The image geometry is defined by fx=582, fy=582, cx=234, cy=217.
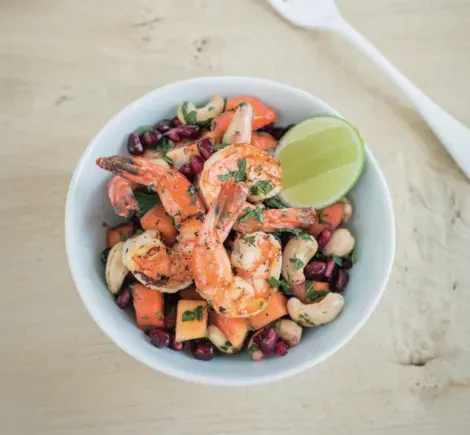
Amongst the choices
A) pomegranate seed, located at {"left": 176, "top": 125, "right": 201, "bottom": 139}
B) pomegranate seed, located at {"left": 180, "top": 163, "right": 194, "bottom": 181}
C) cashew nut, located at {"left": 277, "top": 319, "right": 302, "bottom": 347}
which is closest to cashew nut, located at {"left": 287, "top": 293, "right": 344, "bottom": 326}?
cashew nut, located at {"left": 277, "top": 319, "right": 302, "bottom": 347}

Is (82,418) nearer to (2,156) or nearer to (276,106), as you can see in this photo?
(2,156)

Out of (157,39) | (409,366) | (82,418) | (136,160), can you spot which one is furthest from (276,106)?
(82,418)

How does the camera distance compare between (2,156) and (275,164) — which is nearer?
(275,164)

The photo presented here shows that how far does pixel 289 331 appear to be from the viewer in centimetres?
157

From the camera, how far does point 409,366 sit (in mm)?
1880

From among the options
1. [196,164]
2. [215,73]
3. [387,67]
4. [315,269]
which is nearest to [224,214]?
[196,164]

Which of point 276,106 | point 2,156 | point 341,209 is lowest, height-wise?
point 2,156

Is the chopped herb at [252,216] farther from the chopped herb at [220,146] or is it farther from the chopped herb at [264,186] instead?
the chopped herb at [220,146]

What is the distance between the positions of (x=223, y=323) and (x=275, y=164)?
0.44 m

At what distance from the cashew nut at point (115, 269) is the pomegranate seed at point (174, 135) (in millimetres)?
340

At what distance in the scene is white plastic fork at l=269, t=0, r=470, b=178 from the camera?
2.00m

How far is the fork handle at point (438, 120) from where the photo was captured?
1.99 meters

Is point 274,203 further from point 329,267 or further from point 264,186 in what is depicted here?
point 329,267

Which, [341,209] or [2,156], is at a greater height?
[341,209]
